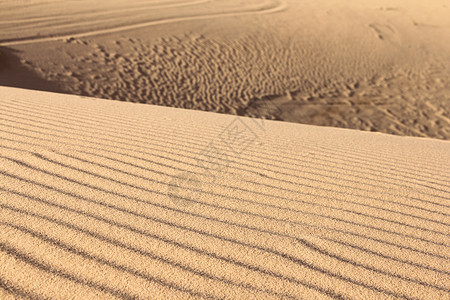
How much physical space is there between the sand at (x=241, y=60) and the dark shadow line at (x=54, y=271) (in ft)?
23.3

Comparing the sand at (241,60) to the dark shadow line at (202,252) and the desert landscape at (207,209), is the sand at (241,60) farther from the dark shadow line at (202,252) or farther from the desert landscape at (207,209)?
the dark shadow line at (202,252)

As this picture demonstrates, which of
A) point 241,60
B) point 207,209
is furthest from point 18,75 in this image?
point 207,209

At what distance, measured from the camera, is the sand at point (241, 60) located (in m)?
8.44

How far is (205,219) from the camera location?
186 centimetres

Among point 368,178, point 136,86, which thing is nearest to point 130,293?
point 368,178

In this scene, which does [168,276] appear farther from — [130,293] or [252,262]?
[252,262]

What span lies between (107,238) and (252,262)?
608 millimetres

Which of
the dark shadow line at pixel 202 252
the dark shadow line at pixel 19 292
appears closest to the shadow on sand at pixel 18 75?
the dark shadow line at pixel 202 252

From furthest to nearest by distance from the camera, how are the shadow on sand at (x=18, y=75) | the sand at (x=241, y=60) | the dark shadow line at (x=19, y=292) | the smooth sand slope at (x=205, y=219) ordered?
the sand at (x=241, y=60), the shadow on sand at (x=18, y=75), the smooth sand slope at (x=205, y=219), the dark shadow line at (x=19, y=292)

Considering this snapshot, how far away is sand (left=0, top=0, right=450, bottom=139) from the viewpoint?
27.7 ft

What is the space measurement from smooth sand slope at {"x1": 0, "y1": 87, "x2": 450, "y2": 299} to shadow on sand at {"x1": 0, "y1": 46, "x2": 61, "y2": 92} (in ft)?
16.0

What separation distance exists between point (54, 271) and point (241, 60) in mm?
9637

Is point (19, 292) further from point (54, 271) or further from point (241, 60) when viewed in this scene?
point (241, 60)

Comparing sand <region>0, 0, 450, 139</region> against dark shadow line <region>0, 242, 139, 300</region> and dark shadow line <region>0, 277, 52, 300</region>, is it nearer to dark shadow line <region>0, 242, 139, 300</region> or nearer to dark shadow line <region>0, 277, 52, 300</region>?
dark shadow line <region>0, 242, 139, 300</region>
